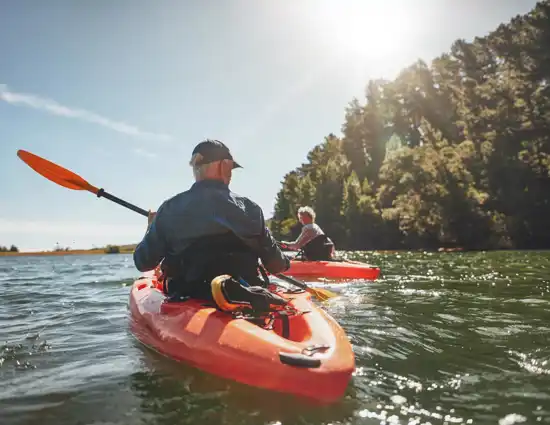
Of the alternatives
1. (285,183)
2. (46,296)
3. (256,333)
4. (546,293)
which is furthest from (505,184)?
(285,183)

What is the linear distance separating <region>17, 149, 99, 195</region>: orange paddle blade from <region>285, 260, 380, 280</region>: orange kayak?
4839 millimetres

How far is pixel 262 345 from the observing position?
Result: 3105 mm

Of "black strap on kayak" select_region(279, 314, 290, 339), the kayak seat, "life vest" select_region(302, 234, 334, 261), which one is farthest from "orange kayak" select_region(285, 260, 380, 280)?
"black strap on kayak" select_region(279, 314, 290, 339)

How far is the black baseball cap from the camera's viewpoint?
13.9ft

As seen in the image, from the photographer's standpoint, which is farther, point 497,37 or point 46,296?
point 497,37

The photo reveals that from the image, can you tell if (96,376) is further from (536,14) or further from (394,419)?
(536,14)

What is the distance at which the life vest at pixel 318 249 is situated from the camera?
11.1 meters

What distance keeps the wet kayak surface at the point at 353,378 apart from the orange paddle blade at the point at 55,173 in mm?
2287

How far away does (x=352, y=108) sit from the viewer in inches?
2562

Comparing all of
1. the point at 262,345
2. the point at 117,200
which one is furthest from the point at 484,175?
the point at 262,345

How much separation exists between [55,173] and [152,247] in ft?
15.0

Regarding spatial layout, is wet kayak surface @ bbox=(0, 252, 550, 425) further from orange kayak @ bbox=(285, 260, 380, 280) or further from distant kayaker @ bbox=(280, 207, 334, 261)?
distant kayaker @ bbox=(280, 207, 334, 261)

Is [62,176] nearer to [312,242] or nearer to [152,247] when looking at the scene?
[152,247]

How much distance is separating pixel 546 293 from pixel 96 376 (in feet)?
23.9
